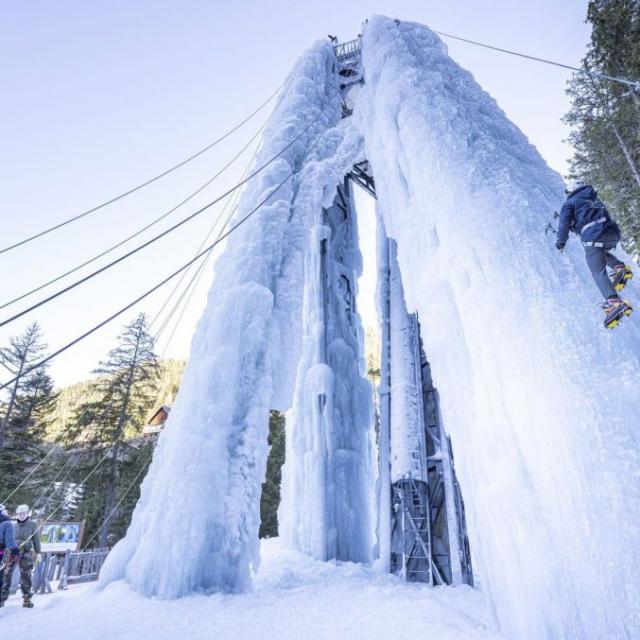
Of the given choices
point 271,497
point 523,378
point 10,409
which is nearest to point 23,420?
point 10,409

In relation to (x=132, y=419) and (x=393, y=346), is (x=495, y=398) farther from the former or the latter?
(x=132, y=419)

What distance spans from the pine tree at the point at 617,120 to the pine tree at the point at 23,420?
87.1 ft

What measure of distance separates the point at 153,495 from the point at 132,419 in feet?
51.8

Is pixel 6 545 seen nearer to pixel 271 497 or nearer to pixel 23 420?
pixel 271 497

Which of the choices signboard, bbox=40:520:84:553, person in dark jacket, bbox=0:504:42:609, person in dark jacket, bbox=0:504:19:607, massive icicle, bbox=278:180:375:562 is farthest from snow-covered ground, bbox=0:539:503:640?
signboard, bbox=40:520:84:553

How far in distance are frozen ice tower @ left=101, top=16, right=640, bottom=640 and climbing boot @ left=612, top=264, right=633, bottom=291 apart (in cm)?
21

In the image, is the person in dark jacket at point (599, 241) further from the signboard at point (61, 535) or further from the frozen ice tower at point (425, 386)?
the signboard at point (61, 535)

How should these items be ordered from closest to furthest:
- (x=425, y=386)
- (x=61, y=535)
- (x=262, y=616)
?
(x=262, y=616)
(x=425, y=386)
(x=61, y=535)

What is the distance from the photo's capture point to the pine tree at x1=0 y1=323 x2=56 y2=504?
18.1m

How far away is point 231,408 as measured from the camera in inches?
205

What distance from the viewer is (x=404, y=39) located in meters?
6.71

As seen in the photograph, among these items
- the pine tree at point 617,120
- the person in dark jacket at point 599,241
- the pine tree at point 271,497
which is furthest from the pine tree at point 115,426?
the pine tree at point 617,120

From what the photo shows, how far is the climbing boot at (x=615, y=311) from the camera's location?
8.29 feet

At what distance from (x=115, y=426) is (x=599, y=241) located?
20.8 meters
